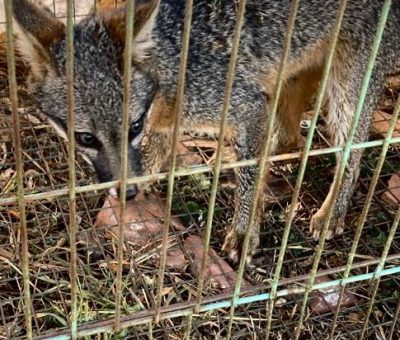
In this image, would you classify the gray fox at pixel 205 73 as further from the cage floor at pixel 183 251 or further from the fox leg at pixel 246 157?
the cage floor at pixel 183 251

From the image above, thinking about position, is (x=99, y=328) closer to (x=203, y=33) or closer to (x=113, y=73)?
(x=113, y=73)

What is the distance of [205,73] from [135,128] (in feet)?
1.73

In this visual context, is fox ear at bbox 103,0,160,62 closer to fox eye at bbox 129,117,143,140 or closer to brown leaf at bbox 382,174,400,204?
fox eye at bbox 129,117,143,140

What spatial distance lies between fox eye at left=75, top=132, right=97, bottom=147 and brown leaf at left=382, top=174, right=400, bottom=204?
1.58 metres

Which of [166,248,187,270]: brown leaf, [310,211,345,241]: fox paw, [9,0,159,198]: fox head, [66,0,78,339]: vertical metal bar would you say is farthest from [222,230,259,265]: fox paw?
[66,0,78,339]: vertical metal bar

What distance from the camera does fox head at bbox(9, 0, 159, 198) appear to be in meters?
2.67

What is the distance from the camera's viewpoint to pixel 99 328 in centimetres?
219

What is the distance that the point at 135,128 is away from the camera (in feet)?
9.33

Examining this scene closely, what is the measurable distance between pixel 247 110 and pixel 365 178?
91cm

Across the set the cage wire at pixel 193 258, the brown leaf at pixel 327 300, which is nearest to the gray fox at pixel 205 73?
the cage wire at pixel 193 258

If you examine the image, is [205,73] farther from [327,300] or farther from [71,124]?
[71,124]

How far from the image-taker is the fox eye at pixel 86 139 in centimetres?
280

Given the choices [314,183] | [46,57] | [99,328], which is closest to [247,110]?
[314,183]

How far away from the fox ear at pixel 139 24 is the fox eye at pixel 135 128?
251 mm
